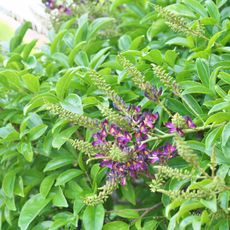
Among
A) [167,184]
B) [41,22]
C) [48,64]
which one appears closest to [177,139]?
[167,184]

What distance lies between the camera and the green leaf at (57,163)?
128 cm

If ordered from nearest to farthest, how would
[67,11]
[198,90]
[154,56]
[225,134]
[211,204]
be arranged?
[211,204] < [225,134] < [198,90] < [154,56] < [67,11]

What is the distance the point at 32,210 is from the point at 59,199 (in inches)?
2.9

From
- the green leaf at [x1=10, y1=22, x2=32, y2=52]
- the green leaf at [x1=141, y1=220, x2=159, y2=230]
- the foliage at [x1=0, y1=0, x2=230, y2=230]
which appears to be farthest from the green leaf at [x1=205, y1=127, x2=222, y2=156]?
the green leaf at [x1=10, y1=22, x2=32, y2=52]

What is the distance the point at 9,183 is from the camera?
132 centimetres

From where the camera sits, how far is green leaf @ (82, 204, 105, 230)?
1.15 meters

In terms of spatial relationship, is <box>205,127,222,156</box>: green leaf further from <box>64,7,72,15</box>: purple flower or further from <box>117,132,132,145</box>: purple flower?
<box>64,7,72,15</box>: purple flower

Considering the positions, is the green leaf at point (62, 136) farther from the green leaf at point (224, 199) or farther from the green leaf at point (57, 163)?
the green leaf at point (224, 199)

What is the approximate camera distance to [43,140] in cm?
136

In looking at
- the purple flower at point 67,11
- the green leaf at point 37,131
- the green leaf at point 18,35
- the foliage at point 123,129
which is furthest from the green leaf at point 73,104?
the purple flower at point 67,11

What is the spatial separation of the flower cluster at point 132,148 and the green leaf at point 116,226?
180 millimetres

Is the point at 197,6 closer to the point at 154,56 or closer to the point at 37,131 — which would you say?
the point at 154,56

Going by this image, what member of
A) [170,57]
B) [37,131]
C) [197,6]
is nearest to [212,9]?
[197,6]

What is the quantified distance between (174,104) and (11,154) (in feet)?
1.50
